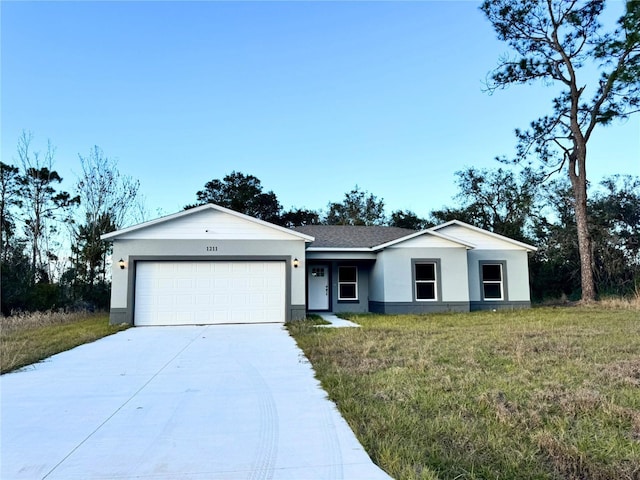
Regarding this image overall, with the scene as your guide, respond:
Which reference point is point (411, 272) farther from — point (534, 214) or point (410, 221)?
point (410, 221)

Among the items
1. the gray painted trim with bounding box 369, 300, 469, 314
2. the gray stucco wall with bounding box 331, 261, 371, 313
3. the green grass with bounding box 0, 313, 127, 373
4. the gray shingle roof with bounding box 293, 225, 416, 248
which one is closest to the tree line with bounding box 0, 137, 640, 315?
the green grass with bounding box 0, 313, 127, 373

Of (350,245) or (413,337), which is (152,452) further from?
(350,245)

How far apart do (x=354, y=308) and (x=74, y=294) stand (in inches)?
475

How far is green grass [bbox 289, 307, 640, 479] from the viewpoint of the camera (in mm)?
2941

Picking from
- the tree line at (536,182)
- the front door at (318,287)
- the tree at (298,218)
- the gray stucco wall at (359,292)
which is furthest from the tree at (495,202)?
the front door at (318,287)

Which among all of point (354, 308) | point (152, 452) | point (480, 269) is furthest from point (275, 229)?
point (152, 452)

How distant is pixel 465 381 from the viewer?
16.5 feet

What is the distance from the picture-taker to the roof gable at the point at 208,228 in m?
12.5

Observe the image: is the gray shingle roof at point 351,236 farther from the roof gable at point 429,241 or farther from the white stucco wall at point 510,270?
the white stucco wall at point 510,270

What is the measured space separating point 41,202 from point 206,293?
44.4 ft

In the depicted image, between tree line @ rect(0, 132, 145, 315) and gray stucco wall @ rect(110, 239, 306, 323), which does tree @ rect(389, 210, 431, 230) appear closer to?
tree line @ rect(0, 132, 145, 315)

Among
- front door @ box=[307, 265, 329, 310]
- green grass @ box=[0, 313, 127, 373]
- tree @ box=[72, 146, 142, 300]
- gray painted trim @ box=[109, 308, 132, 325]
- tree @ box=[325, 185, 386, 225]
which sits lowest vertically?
green grass @ box=[0, 313, 127, 373]

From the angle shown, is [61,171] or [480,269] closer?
[480,269]

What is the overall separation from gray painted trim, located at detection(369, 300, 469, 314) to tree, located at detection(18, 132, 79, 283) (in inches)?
623
